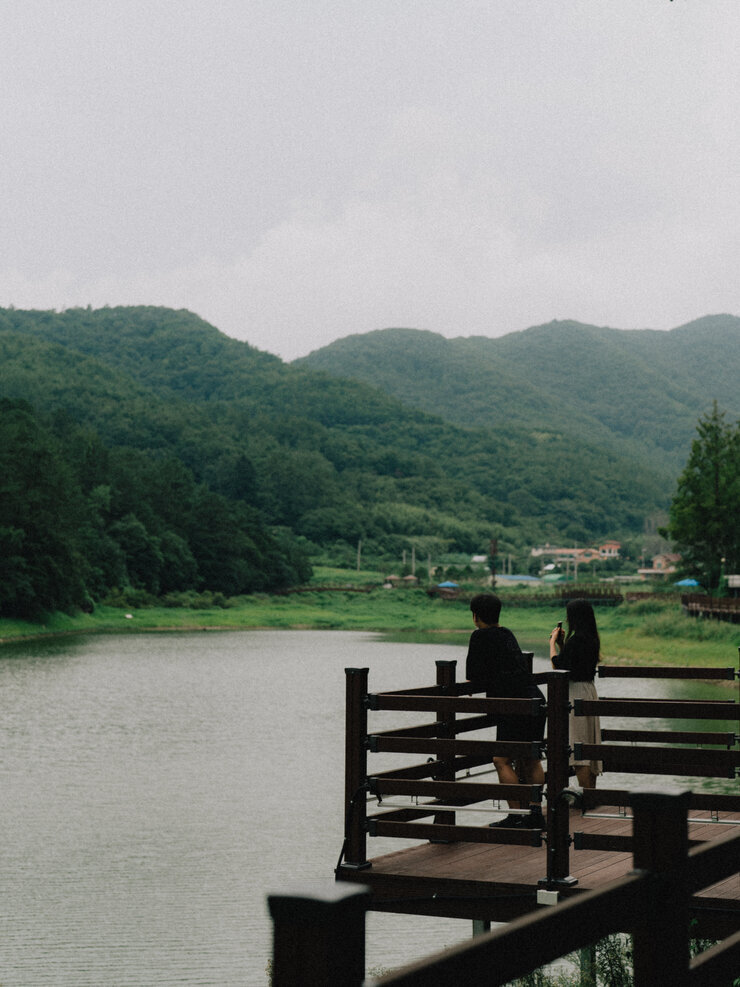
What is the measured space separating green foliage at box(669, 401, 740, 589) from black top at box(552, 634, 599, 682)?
53.7 metres

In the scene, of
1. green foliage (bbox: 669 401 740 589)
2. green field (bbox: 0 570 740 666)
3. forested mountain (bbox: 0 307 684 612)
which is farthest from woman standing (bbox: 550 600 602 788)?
forested mountain (bbox: 0 307 684 612)

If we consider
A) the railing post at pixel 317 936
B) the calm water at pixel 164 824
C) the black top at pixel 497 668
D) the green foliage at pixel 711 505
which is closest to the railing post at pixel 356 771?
the black top at pixel 497 668

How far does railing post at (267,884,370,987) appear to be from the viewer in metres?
2.20

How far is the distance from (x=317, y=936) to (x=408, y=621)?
306 feet

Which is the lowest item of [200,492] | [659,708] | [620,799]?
[620,799]

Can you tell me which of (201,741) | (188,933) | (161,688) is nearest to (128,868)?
(188,933)

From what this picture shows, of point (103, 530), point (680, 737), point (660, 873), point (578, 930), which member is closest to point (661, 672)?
point (680, 737)

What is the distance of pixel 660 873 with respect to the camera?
9.98 feet

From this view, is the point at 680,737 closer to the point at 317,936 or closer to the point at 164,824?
the point at 317,936

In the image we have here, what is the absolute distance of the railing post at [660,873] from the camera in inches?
119

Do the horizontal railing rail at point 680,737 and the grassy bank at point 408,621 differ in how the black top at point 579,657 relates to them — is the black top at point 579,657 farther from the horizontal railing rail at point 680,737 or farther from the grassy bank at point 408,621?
the grassy bank at point 408,621

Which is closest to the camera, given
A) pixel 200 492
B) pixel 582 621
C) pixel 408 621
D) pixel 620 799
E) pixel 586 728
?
pixel 620 799

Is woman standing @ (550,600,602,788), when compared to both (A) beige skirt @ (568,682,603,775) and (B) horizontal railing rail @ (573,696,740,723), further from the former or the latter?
(B) horizontal railing rail @ (573,696,740,723)

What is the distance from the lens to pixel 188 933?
1266 cm
